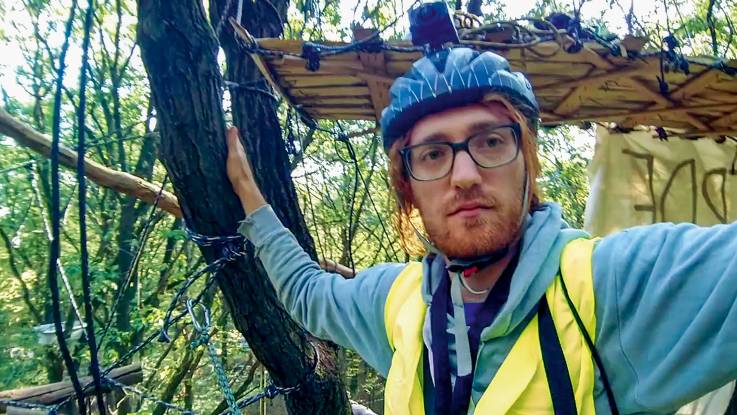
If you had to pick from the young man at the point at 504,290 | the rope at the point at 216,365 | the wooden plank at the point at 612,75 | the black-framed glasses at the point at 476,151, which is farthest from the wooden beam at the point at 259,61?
the wooden plank at the point at 612,75

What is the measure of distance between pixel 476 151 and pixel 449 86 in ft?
0.54

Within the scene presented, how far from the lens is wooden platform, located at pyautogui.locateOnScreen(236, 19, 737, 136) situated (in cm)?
165

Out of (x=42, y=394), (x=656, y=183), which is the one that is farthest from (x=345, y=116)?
(x=42, y=394)

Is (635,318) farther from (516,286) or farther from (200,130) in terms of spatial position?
(200,130)

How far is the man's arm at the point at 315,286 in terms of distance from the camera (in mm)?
1526

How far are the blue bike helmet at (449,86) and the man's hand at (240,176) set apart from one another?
508 millimetres

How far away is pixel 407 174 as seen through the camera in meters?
1.47

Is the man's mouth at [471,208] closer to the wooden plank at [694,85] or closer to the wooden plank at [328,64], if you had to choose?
the wooden plank at [328,64]

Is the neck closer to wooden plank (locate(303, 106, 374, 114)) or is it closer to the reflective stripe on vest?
the reflective stripe on vest

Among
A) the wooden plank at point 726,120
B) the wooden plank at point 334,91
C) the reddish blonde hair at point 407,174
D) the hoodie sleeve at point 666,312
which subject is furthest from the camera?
the wooden plank at point 726,120

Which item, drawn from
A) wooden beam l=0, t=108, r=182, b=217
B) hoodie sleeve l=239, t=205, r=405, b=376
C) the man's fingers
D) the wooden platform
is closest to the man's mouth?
hoodie sleeve l=239, t=205, r=405, b=376

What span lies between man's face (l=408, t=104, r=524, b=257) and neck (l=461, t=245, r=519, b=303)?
0.19 ft

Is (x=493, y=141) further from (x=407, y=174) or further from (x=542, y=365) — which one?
(x=542, y=365)

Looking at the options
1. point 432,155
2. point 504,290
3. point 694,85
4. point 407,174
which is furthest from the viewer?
point 694,85
